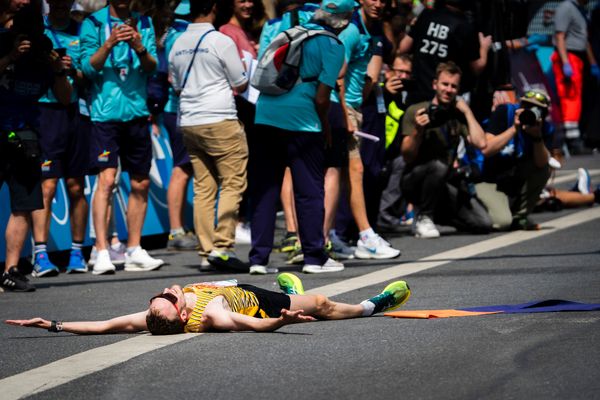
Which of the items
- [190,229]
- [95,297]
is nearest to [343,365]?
[95,297]

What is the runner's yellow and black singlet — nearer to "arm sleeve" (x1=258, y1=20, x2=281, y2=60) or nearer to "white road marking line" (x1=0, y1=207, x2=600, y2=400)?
"white road marking line" (x1=0, y1=207, x2=600, y2=400)

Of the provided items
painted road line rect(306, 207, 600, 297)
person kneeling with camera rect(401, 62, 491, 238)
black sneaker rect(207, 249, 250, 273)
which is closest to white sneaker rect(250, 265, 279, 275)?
black sneaker rect(207, 249, 250, 273)

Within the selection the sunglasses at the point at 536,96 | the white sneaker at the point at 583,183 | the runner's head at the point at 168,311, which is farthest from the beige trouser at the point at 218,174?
the white sneaker at the point at 583,183

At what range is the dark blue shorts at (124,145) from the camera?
1148 centimetres

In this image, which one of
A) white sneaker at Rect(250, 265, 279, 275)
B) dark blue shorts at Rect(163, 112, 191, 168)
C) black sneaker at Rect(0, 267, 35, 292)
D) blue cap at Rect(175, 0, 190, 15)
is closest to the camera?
black sneaker at Rect(0, 267, 35, 292)

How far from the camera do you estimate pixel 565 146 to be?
23000 mm

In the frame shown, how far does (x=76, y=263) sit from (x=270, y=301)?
4.02 metres

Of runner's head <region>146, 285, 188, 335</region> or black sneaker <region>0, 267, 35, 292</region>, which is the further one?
black sneaker <region>0, 267, 35, 292</region>

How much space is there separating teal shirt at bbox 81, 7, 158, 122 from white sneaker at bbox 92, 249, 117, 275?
1076 mm

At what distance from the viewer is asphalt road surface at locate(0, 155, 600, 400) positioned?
19.9 ft

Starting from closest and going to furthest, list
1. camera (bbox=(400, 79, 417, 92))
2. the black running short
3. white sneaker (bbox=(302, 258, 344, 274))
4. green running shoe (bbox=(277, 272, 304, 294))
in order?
the black running short → green running shoe (bbox=(277, 272, 304, 294)) → white sneaker (bbox=(302, 258, 344, 274)) → camera (bbox=(400, 79, 417, 92))

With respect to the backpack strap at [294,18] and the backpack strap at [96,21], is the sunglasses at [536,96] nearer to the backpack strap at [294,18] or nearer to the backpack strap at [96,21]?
the backpack strap at [294,18]

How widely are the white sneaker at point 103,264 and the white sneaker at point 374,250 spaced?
6.72 ft

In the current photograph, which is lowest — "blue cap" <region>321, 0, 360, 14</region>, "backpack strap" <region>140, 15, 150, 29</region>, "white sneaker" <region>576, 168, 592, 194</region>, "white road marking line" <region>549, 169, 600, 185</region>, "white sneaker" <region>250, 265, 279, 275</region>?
"white road marking line" <region>549, 169, 600, 185</region>
